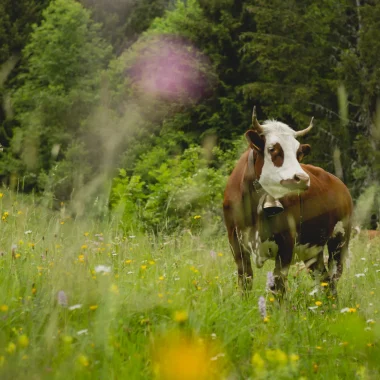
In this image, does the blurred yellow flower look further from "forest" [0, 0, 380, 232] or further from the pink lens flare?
the pink lens flare

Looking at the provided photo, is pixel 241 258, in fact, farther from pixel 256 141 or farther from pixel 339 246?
pixel 339 246

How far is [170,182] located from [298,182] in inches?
332

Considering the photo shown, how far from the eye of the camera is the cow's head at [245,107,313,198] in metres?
5.09

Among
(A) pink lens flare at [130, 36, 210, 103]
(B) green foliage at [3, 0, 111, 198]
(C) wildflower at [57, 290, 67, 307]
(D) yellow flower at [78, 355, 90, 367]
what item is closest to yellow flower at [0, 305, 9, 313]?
(C) wildflower at [57, 290, 67, 307]

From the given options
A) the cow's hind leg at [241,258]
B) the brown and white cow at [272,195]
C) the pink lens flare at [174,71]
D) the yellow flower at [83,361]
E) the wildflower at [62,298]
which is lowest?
the pink lens flare at [174,71]

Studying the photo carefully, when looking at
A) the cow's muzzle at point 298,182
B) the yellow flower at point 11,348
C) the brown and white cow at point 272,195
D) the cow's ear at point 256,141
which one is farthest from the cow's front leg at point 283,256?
the yellow flower at point 11,348

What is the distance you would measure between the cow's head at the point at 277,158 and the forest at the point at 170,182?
0.78 m

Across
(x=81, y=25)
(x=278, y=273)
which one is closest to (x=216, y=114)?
(x=81, y=25)

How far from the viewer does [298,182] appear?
5016mm

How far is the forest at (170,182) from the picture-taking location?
311cm

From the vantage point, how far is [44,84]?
30453 millimetres

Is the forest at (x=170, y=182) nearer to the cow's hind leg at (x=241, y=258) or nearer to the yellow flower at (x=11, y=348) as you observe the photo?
the yellow flower at (x=11, y=348)

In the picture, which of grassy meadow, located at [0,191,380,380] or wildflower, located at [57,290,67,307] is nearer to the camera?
grassy meadow, located at [0,191,380,380]

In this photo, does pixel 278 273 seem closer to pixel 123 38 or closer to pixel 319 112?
pixel 319 112
